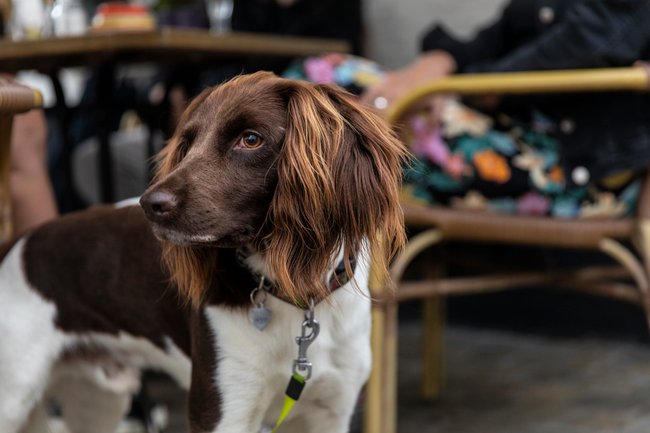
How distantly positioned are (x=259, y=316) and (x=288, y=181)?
31 centimetres

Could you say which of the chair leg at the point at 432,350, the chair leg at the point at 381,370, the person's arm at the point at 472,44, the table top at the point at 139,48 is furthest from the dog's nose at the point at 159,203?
the chair leg at the point at 432,350

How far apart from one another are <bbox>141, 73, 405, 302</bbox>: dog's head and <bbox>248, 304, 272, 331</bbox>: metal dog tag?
95 millimetres

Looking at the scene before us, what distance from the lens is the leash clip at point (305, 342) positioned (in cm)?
171

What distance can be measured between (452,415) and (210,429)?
1621 mm

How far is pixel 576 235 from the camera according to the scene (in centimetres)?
238

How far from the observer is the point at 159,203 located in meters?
1.48

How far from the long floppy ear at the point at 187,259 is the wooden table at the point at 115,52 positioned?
3.32 feet

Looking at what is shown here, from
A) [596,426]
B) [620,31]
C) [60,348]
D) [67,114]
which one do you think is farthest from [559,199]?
[67,114]

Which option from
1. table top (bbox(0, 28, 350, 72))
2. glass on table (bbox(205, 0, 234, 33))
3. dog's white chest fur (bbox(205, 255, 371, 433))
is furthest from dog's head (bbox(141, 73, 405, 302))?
glass on table (bbox(205, 0, 234, 33))

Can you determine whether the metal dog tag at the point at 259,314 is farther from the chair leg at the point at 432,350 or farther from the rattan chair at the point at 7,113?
the chair leg at the point at 432,350

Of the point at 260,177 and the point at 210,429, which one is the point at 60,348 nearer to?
the point at 210,429

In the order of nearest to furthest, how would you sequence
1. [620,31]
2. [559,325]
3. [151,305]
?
1. [151,305]
2. [620,31]
3. [559,325]

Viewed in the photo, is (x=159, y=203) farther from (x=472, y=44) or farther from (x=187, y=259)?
(x=472, y=44)

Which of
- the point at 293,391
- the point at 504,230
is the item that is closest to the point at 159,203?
the point at 293,391
